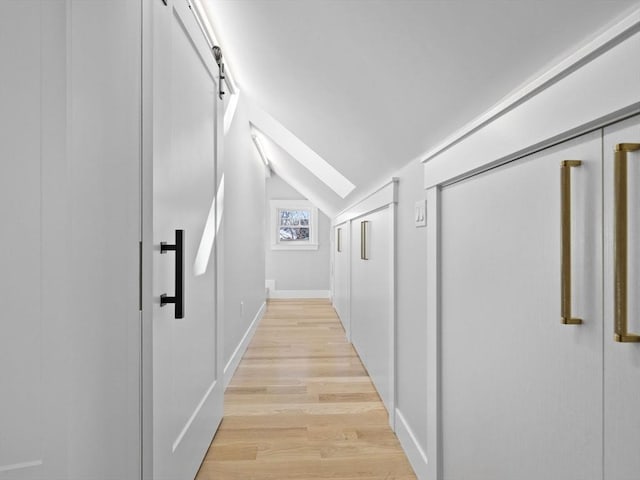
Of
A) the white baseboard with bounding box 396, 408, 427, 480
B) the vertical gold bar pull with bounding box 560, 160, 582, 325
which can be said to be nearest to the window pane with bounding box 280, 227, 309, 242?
the white baseboard with bounding box 396, 408, 427, 480

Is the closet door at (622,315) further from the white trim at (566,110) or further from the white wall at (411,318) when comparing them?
the white wall at (411,318)

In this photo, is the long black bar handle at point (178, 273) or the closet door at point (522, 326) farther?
the long black bar handle at point (178, 273)

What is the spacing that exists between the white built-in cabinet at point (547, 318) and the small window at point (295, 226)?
5.87 metres

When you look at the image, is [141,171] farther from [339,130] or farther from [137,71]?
[339,130]

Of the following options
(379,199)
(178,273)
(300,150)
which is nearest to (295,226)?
(300,150)

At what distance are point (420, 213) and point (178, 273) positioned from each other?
0.95 metres

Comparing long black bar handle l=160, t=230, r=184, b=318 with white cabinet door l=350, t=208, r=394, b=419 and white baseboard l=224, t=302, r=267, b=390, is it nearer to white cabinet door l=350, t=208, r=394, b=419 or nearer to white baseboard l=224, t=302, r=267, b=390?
white cabinet door l=350, t=208, r=394, b=419

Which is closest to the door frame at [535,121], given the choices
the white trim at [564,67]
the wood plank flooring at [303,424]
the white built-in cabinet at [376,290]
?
the white trim at [564,67]

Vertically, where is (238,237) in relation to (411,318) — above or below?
above

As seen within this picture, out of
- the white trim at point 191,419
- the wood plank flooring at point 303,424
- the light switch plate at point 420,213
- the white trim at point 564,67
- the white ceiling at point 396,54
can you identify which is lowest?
the wood plank flooring at point 303,424

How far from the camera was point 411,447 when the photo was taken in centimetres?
162

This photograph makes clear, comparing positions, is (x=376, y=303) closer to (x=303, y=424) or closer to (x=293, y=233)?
(x=303, y=424)

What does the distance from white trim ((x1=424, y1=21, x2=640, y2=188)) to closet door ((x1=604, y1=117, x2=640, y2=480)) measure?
4 centimetres

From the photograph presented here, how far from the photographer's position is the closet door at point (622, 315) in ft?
1.78
